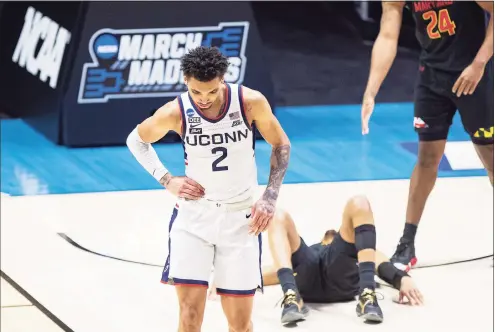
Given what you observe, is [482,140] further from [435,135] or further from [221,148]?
[221,148]

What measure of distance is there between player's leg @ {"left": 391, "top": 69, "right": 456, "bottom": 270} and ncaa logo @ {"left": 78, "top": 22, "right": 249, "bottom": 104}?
368 cm

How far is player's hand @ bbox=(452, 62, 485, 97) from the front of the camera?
6387 millimetres

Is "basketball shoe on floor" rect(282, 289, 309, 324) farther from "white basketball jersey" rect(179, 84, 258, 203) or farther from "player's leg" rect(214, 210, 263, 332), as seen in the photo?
"white basketball jersey" rect(179, 84, 258, 203)

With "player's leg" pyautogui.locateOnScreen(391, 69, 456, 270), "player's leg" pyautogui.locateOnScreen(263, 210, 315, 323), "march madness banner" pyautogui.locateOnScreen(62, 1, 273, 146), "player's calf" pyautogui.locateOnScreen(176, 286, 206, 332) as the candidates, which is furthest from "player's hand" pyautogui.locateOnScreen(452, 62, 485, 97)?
"march madness banner" pyautogui.locateOnScreen(62, 1, 273, 146)

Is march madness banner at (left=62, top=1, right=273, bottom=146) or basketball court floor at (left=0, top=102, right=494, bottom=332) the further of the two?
march madness banner at (left=62, top=1, right=273, bottom=146)

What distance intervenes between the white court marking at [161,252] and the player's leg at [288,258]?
11cm

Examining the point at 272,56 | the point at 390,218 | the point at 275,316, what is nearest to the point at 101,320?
the point at 275,316

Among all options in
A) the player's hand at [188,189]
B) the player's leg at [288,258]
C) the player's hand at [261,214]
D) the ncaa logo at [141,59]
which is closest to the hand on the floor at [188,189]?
the player's hand at [188,189]

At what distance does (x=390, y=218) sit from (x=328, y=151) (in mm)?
2511

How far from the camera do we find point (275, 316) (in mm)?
5848

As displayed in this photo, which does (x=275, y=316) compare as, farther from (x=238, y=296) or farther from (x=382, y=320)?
(x=238, y=296)

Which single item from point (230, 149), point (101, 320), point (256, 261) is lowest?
point (101, 320)

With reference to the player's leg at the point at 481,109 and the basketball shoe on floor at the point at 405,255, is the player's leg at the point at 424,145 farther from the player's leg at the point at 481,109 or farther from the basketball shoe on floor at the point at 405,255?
the player's leg at the point at 481,109

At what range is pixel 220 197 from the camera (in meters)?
4.76
